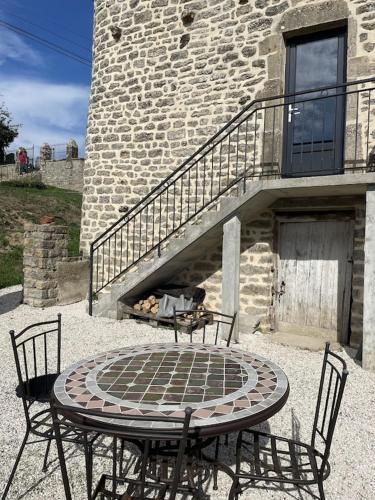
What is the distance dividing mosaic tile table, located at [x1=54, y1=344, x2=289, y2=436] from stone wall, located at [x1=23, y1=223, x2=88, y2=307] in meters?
4.95

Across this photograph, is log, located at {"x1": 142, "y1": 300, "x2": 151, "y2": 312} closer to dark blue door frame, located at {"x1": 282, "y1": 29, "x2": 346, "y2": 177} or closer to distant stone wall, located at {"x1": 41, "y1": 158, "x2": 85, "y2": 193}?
dark blue door frame, located at {"x1": 282, "y1": 29, "x2": 346, "y2": 177}

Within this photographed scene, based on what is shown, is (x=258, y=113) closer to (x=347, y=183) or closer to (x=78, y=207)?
(x=347, y=183)

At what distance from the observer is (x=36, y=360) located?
4.63 meters

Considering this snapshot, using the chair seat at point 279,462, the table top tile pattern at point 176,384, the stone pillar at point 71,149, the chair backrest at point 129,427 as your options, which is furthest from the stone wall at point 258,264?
the stone pillar at point 71,149

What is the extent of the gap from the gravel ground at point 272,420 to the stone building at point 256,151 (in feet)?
2.16

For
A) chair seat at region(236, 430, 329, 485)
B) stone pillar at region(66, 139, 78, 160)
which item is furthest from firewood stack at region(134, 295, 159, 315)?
stone pillar at region(66, 139, 78, 160)

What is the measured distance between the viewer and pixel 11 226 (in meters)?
11.9

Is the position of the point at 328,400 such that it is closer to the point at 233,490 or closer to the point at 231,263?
the point at 233,490

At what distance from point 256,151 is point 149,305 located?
3027mm

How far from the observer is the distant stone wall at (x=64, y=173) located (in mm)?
22250

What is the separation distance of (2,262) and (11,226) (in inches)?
90.0

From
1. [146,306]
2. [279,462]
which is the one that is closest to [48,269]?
[146,306]

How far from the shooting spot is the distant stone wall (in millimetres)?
22250

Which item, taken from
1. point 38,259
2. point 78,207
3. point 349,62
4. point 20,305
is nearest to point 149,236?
point 38,259
